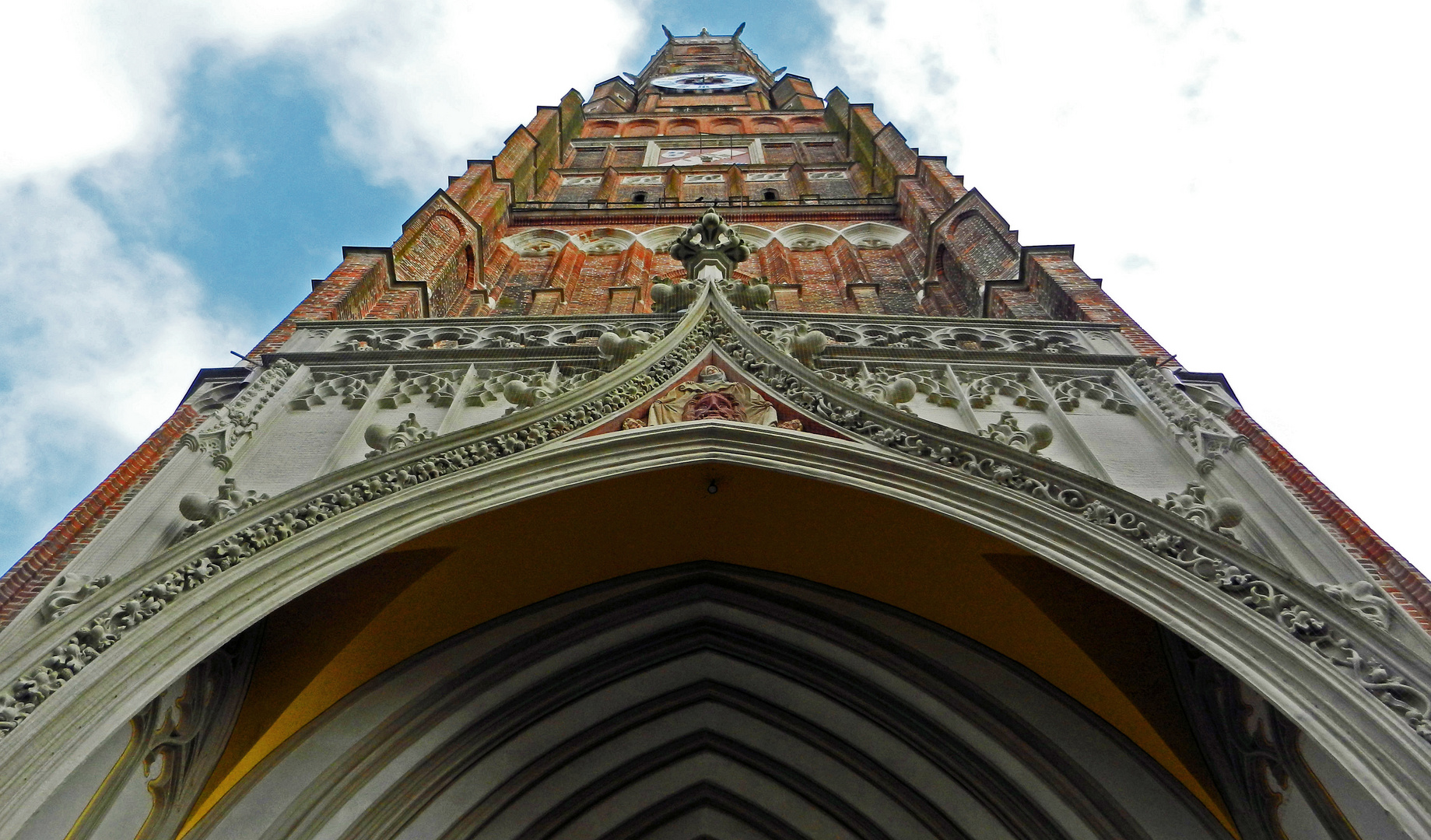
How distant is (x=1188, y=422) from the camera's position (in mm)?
6438

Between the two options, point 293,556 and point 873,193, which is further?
point 873,193

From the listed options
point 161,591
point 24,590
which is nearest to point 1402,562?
point 161,591

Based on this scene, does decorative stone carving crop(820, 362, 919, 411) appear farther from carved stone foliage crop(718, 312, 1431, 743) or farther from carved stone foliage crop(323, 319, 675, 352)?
carved stone foliage crop(323, 319, 675, 352)

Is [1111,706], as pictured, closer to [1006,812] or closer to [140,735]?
[1006,812]

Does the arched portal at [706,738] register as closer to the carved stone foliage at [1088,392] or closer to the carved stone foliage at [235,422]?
the carved stone foliage at [235,422]

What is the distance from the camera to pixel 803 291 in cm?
1320

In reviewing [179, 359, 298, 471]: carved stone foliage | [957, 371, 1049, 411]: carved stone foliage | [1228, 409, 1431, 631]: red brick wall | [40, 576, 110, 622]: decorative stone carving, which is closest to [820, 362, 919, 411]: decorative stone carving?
[957, 371, 1049, 411]: carved stone foliage

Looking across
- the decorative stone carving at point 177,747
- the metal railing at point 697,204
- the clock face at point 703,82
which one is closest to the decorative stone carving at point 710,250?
the decorative stone carving at point 177,747

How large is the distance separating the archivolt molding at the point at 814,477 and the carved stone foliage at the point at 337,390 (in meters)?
1.57

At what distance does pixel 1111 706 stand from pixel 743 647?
7.69 ft

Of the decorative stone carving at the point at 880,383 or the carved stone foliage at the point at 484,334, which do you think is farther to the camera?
the carved stone foliage at the point at 484,334

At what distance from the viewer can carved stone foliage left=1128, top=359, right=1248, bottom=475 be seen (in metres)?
6.11

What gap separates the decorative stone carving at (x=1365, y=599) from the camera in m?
4.63

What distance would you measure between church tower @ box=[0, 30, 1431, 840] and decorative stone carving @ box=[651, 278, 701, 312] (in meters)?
0.03
